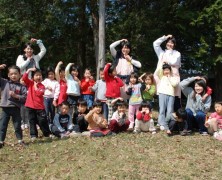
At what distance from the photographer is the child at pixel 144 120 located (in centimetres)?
831

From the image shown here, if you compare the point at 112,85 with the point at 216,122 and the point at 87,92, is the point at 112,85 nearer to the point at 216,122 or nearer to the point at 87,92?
the point at 87,92

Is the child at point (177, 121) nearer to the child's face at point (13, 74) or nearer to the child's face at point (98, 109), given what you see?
the child's face at point (98, 109)

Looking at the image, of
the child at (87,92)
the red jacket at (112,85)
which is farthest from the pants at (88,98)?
the red jacket at (112,85)

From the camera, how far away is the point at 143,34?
17.1m

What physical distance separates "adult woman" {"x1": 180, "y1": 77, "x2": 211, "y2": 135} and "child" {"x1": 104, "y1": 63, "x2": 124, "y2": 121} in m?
1.51

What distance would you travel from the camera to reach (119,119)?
27.4 feet

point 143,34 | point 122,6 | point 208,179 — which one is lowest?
point 208,179

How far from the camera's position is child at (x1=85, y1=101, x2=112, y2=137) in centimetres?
809

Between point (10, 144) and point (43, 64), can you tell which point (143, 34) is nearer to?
point (43, 64)

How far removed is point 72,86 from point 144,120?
6.41 feet

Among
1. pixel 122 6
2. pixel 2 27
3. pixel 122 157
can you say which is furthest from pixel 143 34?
pixel 122 157

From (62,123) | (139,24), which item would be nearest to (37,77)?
(62,123)

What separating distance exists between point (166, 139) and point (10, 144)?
10.7 feet

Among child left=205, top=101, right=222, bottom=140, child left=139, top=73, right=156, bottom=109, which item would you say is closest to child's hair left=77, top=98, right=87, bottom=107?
child left=139, top=73, right=156, bottom=109
